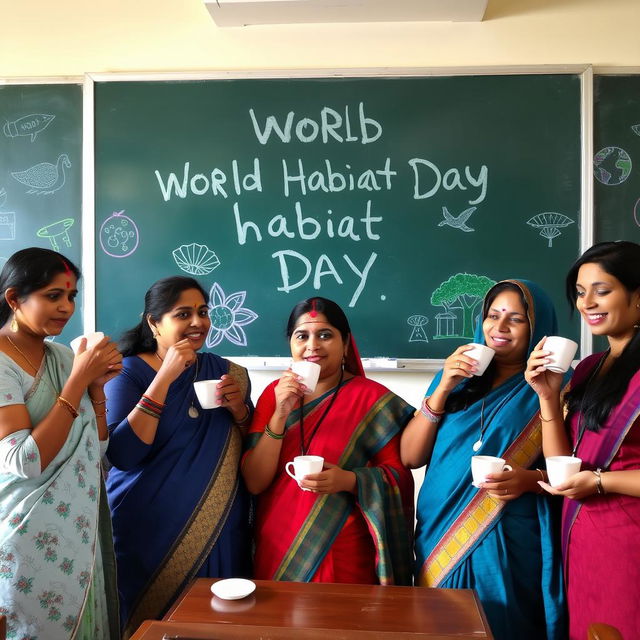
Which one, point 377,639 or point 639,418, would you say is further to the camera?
point 639,418

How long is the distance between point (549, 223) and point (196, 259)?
156cm

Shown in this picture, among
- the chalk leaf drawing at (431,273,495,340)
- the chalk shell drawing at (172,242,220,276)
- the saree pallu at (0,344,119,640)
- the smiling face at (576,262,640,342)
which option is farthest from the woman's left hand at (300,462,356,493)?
the chalk shell drawing at (172,242,220,276)

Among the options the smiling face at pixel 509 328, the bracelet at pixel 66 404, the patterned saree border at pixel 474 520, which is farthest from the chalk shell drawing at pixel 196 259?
the patterned saree border at pixel 474 520

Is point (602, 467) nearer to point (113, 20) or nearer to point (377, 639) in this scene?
point (377, 639)

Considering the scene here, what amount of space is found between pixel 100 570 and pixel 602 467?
1236 mm

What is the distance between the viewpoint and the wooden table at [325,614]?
1.07 meters

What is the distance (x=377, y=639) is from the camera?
105 centimetres

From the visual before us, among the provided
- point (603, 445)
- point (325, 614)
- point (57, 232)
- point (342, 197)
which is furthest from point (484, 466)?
point (57, 232)

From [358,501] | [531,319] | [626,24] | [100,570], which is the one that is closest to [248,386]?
[358,501]

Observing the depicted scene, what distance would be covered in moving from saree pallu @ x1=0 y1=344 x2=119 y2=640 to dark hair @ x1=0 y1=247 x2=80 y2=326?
0.50 feet

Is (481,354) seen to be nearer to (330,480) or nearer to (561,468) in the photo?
(561,468)

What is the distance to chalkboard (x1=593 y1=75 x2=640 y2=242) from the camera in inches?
99.4

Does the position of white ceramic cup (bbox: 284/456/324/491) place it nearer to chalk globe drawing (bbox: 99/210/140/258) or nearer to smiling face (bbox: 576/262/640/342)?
smiling face (bbox: 576/262/640/342)

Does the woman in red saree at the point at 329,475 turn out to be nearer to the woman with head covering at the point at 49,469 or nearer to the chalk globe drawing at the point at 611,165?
the woman with head covering at the point at 49,469
